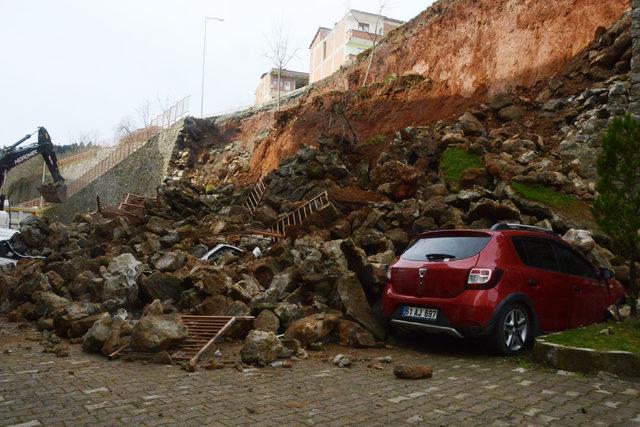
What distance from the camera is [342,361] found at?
5703mm

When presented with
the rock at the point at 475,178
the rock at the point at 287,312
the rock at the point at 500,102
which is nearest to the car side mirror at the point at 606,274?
the rock at the point at 287,312

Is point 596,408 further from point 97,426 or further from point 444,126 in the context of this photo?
point 444,126

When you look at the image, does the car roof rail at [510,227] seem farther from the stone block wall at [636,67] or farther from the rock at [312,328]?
the stone block wall at [636,67]

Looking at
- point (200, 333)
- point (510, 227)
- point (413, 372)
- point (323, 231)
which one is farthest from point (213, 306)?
point (510, 227)

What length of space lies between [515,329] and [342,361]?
2.25 meters

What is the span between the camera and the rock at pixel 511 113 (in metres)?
15.5

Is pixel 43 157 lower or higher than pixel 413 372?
higher

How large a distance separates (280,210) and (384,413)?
36.4ft

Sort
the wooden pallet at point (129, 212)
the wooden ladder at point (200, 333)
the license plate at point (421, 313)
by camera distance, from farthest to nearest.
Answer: the wooden pallet at point (129, 212) → the license plate at point (421, 313) → the wooden ladder at point (200, 333)

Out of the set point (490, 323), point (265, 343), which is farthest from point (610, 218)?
point (265, 343)

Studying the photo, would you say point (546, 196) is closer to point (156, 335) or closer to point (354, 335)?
point (354, 335)

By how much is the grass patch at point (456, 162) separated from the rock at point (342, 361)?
7799 millimetres

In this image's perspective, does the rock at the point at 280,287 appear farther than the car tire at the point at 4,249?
No

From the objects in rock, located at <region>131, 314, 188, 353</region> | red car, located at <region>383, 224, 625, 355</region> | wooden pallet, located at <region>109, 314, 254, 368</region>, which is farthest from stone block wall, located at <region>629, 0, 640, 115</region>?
rock, located at <region>131, 314, 188, 353</region>
